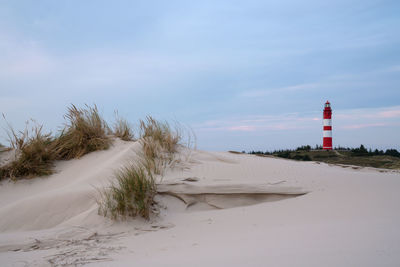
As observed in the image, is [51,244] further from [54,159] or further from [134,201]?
[54,159]

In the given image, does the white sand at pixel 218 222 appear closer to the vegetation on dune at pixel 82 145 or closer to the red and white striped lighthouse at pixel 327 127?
the vegetation on dune at pixel 82 145

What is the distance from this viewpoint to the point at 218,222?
11.5ft

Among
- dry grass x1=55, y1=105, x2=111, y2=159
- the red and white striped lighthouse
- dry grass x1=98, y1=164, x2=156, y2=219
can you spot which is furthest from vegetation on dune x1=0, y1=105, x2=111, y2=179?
the red and white striped lighthouse

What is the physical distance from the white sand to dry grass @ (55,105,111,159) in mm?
744

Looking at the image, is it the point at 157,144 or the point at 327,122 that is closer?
the point at 157,144

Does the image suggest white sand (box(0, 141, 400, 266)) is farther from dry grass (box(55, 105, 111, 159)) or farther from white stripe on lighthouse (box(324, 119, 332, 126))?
white stripe on lighthouse (box(324, 119, 332, 126))

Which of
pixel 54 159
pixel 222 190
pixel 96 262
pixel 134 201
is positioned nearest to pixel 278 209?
pixel 222 190

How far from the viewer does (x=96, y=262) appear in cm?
243

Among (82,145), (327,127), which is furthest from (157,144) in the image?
(327,127)

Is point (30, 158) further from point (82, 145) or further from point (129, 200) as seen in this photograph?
point (129, 200)

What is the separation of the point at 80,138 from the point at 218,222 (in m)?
3.99

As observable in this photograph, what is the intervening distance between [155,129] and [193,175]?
199 centimetres

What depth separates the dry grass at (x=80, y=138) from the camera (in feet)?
20.8

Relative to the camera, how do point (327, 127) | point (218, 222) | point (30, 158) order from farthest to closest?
point (327, 127), point (30, 158), point (218, 222)
